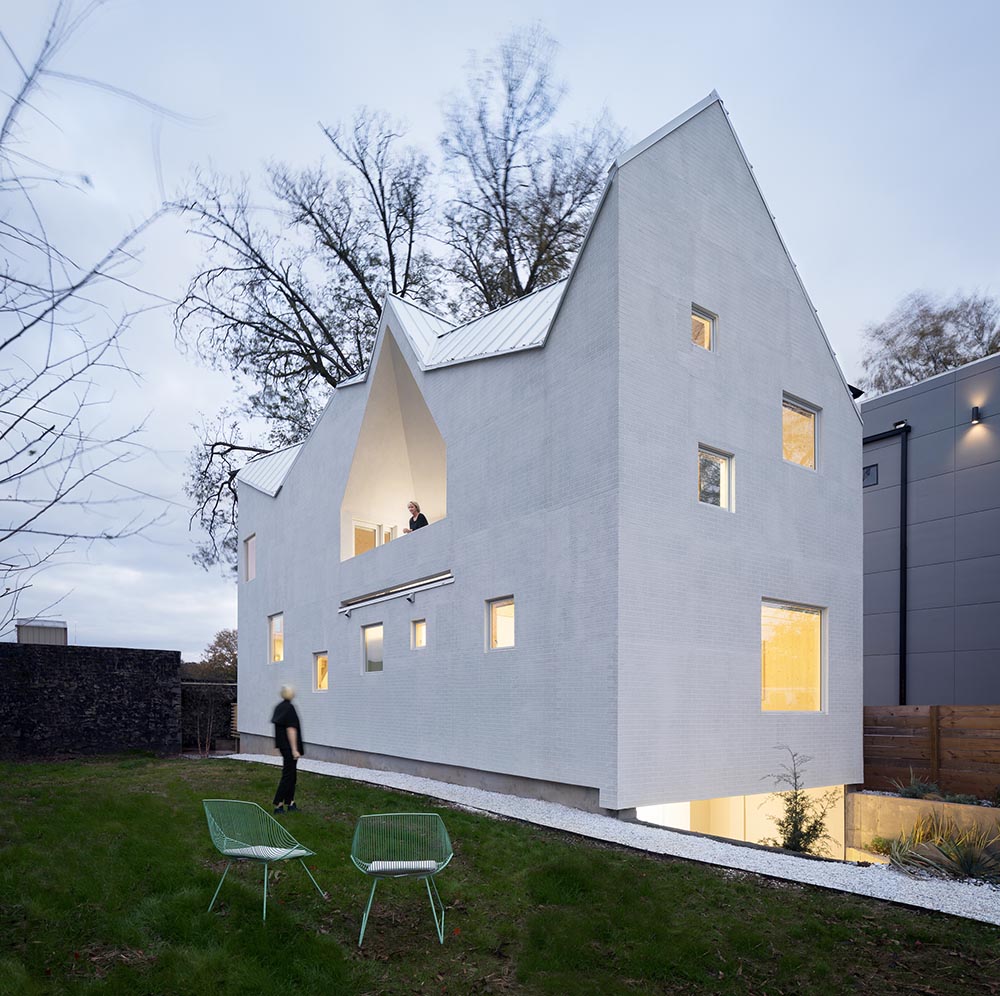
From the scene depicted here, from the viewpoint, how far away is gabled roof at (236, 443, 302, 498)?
74.6ft

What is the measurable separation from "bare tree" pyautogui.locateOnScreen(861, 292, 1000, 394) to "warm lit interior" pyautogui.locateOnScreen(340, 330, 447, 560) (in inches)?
728

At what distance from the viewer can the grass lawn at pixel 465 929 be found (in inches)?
230

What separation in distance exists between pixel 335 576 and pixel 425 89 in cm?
1341

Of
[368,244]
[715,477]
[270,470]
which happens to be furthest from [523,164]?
[715,477]

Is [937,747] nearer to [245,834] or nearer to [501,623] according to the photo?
[501,623]

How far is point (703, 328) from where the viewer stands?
41.7 feet

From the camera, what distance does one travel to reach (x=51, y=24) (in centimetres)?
216

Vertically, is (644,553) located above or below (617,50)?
below

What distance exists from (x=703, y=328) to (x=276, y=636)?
48.4 ft

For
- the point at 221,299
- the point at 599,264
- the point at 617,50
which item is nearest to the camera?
the point at 599,264

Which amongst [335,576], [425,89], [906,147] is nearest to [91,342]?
[335,576]

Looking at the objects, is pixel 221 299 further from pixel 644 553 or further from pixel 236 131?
pixel 236 131

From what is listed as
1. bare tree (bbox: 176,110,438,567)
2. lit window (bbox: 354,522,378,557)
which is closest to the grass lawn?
lit window (bbox: 354,522,378,557)

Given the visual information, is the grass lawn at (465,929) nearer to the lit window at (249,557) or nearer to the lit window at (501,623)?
the lit window at (501,623)
